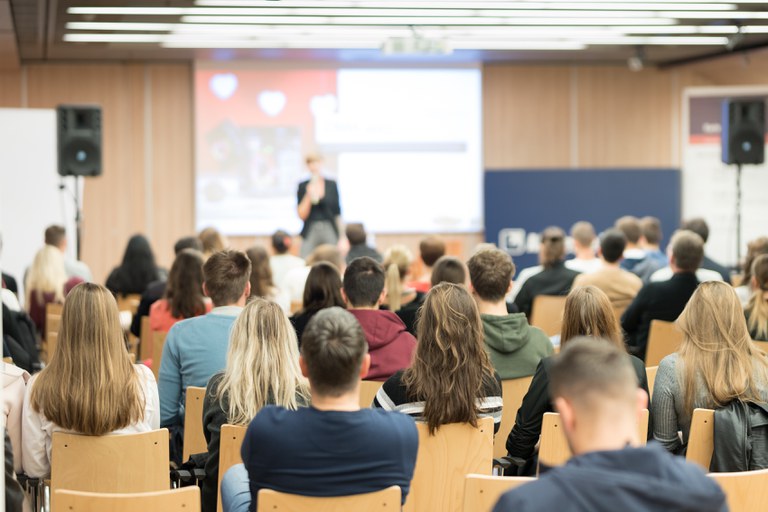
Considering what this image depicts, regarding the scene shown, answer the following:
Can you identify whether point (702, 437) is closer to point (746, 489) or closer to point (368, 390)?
point (746, 489)

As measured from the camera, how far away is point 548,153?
13.0 meters

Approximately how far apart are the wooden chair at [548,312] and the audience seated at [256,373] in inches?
132

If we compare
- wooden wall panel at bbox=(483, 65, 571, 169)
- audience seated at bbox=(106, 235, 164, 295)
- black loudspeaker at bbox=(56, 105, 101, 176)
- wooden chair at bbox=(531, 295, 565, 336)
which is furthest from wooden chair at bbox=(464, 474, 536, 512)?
wooden wall panel at bbox=(483, 65, 571, 169)

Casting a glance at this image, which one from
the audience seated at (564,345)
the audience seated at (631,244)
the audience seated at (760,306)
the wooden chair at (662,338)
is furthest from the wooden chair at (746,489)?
the audience seated at (631,244)

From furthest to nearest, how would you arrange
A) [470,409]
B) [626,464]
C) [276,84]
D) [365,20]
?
1. [276,84]
2. [365,20]
3. [470,409]
4. [626,464]

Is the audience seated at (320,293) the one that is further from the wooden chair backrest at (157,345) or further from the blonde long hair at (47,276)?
the blonde long hair at (47,276)

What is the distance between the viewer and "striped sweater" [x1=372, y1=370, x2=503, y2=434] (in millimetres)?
3246

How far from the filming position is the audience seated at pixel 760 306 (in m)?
4.77

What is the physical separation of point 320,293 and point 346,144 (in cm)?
779

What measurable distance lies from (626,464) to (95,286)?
2.11m

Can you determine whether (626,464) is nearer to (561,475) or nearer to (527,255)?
(561,475)

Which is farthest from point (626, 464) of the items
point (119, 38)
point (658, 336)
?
point (119, 38)

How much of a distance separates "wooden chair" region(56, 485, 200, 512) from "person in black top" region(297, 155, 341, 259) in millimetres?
7523

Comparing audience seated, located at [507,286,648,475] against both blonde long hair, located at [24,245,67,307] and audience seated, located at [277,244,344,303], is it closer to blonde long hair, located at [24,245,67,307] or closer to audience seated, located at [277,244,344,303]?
audience seated, located at [277,244,344,303]
